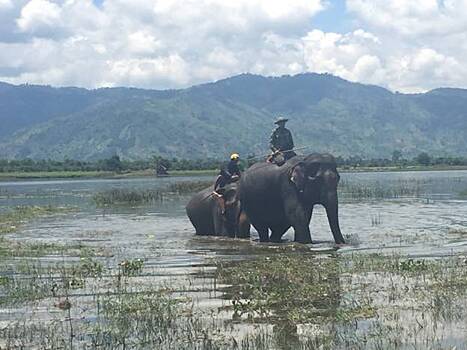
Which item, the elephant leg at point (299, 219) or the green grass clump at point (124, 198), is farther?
the green grass clump at point (124, 198)

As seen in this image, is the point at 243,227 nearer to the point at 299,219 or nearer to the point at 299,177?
the point at 299,219

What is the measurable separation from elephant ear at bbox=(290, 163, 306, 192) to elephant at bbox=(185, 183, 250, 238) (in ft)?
11.3

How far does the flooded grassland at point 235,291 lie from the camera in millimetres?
12273

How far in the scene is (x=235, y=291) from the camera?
1612cm

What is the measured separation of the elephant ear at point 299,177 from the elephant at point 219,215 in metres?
3.44

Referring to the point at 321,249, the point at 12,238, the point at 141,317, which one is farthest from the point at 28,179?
the point at 141,317

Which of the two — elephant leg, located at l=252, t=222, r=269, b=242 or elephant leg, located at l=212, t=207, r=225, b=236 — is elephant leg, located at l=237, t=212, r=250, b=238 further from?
elephant leg, located at l=212, t=207, r=225, b=236

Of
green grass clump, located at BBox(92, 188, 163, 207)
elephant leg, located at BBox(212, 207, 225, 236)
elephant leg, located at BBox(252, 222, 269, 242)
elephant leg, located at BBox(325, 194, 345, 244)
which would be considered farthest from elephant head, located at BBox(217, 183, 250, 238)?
green grass clump, located at BBox(92, 188, 163, 207)

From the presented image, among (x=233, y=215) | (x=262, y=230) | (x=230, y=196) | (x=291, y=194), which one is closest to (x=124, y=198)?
(x=233, y=215)

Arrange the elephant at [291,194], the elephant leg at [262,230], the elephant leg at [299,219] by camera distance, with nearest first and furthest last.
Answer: the elephant at [291,194] → the elephant leg at [299,219] → the elephant leg at [262,230]

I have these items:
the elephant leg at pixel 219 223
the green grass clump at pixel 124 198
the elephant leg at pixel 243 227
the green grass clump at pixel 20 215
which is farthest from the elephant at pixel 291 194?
the green grass clump at pixel 124 198

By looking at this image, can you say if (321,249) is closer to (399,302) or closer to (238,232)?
(238,232)

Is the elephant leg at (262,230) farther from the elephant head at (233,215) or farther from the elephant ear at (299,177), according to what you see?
the elephant ear at (299,177)

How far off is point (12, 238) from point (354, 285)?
16854 mm
